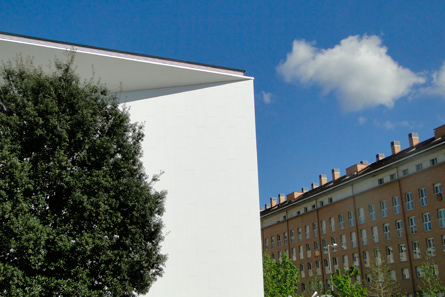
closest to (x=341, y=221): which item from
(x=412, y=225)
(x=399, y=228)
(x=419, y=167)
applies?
(x=399, y=228)

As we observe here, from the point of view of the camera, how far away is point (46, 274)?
13820mm

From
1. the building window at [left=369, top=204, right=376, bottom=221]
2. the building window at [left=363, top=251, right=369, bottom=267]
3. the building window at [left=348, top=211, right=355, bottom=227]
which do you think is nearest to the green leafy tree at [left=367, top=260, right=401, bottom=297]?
the building window at [left=363, top=251, right=369, bottom=267]

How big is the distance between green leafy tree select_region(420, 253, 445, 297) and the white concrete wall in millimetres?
24188

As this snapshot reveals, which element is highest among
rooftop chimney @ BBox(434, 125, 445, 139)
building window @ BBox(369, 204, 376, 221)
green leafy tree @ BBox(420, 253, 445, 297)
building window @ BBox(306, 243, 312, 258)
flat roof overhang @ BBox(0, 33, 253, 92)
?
rooftop chimney @ BBox(434, 125, 445, 139)

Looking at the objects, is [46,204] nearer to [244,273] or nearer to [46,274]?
[46,274]

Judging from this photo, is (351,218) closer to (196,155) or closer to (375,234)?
(375,234)

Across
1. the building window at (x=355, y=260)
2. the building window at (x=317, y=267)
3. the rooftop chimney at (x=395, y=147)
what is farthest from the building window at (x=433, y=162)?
the building window at (x=317, y=267)

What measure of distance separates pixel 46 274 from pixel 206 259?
10.3 m

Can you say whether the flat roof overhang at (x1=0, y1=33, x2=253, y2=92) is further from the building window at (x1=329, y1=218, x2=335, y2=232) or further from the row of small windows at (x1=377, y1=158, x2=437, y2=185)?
the building window at (x1=329, y1=218, x2=335, y2=232)

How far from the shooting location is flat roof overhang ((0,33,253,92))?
2236cm

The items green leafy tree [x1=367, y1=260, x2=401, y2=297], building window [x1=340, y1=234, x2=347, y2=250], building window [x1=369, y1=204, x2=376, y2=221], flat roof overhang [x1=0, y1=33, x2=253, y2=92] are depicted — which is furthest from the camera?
building window [x1=340, y1=234, x2=347, y2=250]

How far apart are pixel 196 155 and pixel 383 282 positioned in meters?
32.6

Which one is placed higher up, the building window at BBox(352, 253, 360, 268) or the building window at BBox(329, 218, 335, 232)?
the building window at BBox(329, 218, 335, 232)

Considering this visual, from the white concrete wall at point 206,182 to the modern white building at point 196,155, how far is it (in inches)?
1.9
